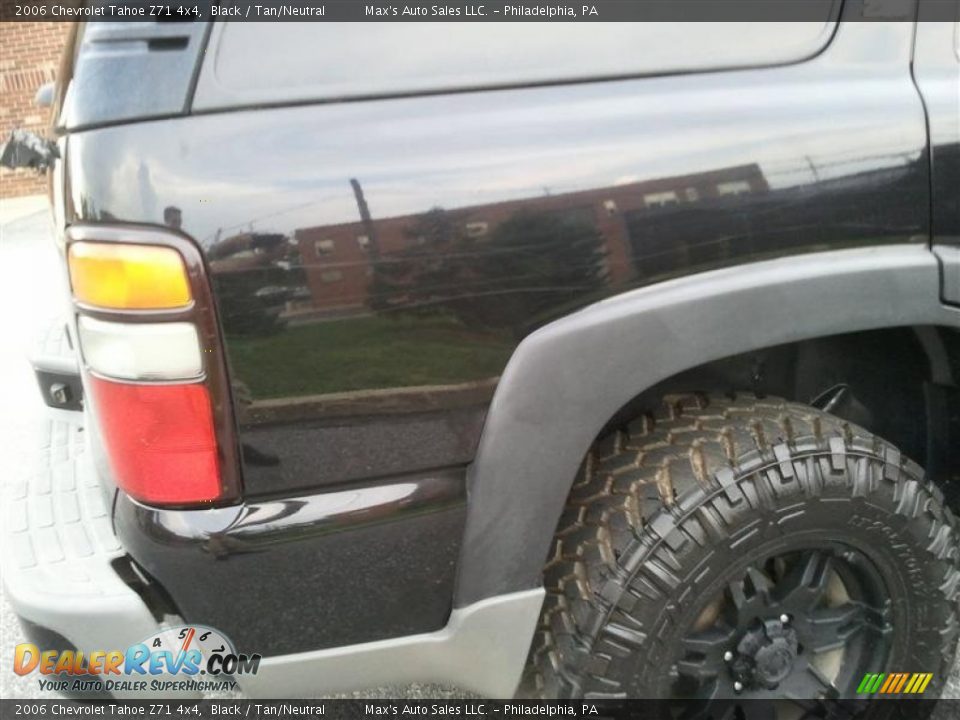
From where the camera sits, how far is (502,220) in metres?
1.27

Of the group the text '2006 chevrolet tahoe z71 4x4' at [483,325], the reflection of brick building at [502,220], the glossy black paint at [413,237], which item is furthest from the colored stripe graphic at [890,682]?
the reflection of brick building at [502,220]

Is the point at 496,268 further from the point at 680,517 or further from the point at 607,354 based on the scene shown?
the point at 680,517

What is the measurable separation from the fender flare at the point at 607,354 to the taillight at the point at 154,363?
0.46 metres

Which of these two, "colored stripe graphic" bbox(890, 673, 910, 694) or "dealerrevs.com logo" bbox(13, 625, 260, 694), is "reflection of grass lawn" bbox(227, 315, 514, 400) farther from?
"colored stripe graphic" bbox(890, 673, 910, 694)

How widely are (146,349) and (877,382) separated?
1.68 meters

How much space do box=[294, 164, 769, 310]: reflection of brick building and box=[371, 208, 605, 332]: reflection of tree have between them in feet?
0.04

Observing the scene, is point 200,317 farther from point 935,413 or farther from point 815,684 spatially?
point 935,413

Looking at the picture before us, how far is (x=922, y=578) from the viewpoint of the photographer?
1.69 m

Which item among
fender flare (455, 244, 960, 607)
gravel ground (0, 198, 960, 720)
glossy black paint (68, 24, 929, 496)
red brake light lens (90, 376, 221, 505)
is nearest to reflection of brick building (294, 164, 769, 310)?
glossy black paint (68, 24, 929, 496)

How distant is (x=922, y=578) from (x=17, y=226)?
9.03 meters

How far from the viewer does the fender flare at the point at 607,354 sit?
1335 mm

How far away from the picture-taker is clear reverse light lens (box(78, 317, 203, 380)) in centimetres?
121

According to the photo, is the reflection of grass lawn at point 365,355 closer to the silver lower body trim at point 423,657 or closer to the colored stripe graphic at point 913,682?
the silver lower body trim at point 423,657

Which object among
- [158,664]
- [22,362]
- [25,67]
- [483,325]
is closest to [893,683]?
[483,325]
